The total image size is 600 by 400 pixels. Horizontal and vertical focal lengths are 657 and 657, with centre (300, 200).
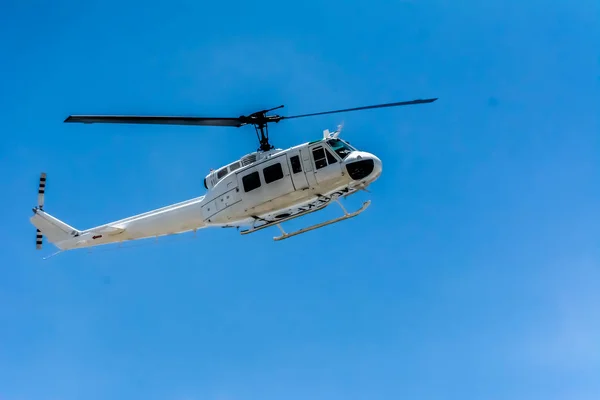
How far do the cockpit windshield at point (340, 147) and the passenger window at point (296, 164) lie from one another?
1.37 metres

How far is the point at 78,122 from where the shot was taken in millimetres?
25578

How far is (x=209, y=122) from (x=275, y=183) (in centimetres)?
372

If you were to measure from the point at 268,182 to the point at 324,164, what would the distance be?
2.32 m

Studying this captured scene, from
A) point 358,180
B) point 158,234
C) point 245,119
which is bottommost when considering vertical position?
point 358,180

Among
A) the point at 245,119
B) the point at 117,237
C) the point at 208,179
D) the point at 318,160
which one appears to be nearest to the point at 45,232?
the point at 117,237

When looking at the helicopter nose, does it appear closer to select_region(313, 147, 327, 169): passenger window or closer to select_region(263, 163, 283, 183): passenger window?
select_region(313, 147, 327, 169): passenger window

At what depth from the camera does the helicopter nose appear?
2423 cm

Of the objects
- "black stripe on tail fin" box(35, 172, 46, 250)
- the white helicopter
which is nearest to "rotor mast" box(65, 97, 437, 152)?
the white helicopter

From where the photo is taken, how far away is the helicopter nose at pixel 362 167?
24.2 m

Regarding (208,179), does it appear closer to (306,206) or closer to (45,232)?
(306,206)

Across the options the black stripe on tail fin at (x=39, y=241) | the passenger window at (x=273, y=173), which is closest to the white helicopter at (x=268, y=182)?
the passenger window at (x=273, y=173)

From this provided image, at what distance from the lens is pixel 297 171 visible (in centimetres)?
2481

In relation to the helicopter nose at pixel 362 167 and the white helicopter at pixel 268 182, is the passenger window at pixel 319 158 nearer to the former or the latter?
the white helicopter at pixel 268 182

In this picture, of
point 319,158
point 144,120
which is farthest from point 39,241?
point 319,158
